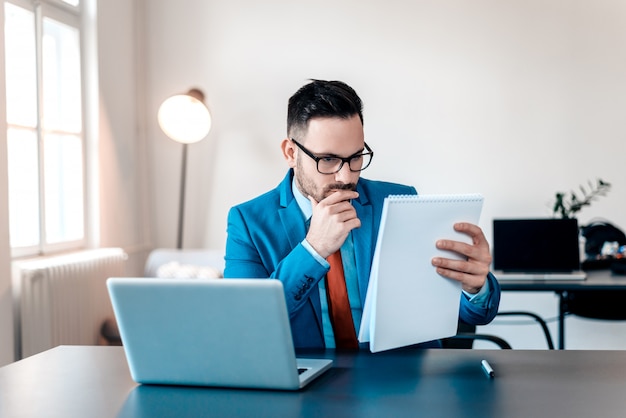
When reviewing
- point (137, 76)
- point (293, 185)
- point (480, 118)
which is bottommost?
point (293, 185)

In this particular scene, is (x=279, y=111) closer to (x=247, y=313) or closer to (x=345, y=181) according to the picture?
(x=345, y=181)

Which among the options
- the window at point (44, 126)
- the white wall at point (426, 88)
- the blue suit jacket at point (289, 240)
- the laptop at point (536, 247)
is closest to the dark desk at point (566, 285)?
the laptop at point (536, 247)

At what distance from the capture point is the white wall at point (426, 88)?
14.6 ft

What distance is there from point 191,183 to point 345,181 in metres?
2.97

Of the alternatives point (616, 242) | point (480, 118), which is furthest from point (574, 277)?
point (480, 118)

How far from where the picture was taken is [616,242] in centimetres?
382

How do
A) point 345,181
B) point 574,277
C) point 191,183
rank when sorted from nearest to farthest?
point 345,181
point 574,277
point 191,183

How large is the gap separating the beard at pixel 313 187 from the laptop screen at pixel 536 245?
1760 mm

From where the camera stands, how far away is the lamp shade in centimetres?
427

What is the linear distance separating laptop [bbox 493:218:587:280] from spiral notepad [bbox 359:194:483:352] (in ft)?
6.50

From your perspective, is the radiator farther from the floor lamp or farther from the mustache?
the mustache

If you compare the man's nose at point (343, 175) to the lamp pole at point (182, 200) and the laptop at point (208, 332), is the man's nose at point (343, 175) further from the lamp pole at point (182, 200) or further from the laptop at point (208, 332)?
the lamp pole at point (182, 200)

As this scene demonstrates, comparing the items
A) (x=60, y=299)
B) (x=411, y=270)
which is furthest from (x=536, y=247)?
(x=60, y=299)

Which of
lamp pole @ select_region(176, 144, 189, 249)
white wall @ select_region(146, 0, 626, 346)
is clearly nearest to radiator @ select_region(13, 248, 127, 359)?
lamp pole @ select_region(176, 144, 189, 249)
